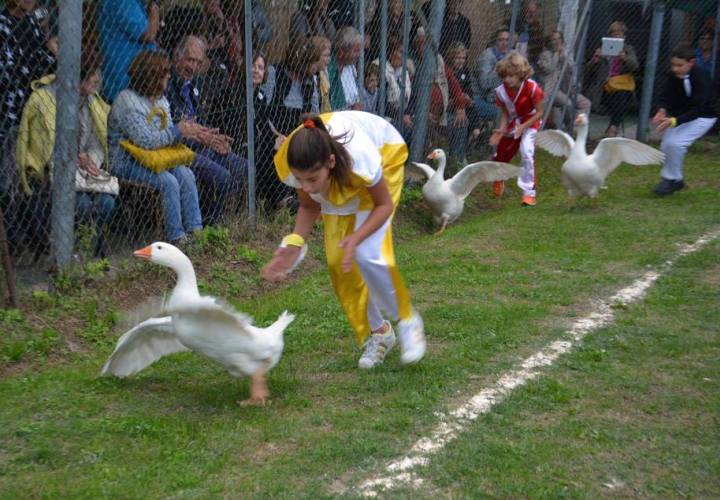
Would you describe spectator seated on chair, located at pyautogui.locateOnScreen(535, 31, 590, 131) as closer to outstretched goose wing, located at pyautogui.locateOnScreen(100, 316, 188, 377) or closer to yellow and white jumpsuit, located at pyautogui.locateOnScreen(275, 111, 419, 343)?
yellow and white jumpsuit, located at pyautogui.locateOnScreen(275, 111, 419, 343)

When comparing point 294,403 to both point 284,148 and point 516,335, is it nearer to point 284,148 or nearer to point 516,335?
point 284,148

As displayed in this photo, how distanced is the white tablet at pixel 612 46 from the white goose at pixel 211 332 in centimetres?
1002

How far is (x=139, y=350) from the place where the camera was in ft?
15.9

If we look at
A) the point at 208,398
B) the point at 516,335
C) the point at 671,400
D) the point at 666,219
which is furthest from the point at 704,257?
the point at 208,398

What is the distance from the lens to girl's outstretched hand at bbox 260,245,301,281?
4.52 m

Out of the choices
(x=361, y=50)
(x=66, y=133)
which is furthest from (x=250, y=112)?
(x=66, y=133)

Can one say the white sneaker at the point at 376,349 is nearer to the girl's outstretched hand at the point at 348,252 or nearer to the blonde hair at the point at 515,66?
the girl's outstretched hand at the point at 348,252

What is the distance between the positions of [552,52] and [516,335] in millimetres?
8084

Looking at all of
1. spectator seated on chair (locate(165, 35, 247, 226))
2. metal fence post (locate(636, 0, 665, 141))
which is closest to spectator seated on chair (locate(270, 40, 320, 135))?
spectator seated on chair (locate(165, 35, 247, 226))

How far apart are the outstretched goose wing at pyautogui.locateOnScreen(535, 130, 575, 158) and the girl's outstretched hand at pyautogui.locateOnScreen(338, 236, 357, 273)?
20.2 ft

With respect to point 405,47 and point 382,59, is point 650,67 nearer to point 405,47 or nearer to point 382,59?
point 405,47

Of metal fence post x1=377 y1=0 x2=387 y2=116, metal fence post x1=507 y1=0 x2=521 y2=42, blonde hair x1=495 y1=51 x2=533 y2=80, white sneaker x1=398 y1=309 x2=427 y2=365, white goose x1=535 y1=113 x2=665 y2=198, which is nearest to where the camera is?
A: white sneaker x1=398 y1=309 x2=427 y2=365

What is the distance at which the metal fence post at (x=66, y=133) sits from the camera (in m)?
5.86

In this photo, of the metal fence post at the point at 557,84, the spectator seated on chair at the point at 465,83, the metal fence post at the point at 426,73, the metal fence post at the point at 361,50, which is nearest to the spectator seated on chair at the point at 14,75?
the metal fence post at the point at 361,50
